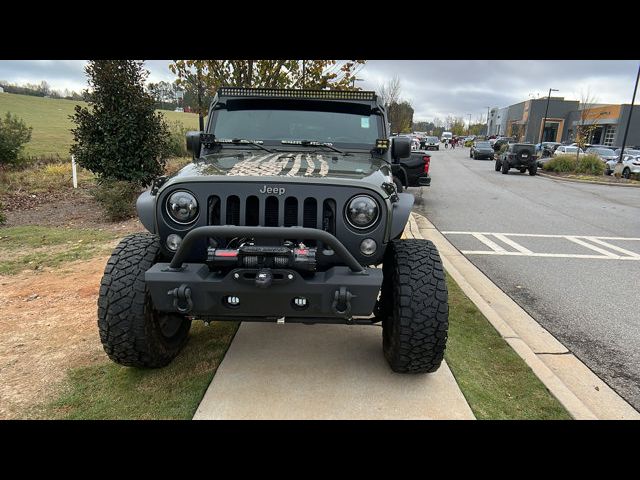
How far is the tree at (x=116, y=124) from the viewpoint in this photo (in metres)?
8.58

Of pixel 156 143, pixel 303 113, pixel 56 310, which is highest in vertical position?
pixel 303 113

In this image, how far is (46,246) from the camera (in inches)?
242

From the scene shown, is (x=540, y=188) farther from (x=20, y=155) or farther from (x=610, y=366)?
(x=20, y=155)

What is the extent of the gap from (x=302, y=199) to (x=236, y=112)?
1.87 metres

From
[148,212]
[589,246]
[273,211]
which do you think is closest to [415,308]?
[273,211]

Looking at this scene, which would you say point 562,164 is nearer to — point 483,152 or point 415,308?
point 483,152

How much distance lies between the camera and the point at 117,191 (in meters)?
7.82

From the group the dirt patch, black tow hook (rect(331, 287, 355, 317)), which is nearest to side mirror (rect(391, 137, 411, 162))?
black tow hook (rect(331, 287, 355, 317))

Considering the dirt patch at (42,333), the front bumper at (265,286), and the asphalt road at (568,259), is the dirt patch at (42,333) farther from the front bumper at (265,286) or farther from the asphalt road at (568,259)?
the asphalt road at (568,259)

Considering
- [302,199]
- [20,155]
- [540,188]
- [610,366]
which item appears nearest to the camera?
[302,199]

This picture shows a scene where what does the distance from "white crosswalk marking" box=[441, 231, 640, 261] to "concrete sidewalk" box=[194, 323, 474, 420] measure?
4145 millimetres

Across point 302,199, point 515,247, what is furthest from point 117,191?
point 515,247

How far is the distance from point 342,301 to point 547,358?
84.3 inches
